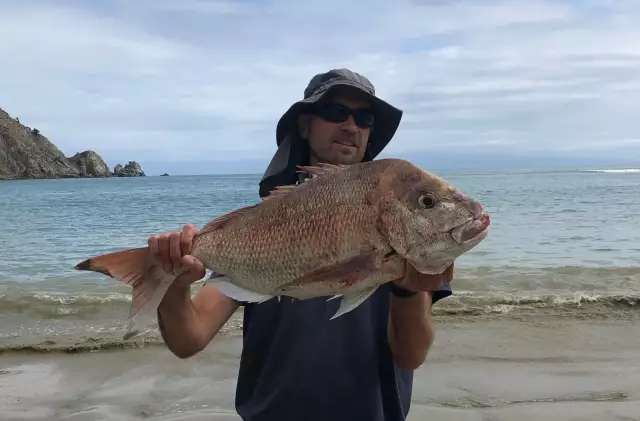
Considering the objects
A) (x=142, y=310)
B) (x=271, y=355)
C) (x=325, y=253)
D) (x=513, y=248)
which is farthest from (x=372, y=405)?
(x=513, y=248)

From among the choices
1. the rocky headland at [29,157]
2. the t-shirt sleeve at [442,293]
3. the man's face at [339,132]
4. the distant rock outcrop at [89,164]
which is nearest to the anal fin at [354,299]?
the t-shirt sleeve at [442,293]

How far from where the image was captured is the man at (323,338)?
7.90 feet

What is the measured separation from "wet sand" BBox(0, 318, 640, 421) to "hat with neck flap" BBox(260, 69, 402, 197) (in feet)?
9.28

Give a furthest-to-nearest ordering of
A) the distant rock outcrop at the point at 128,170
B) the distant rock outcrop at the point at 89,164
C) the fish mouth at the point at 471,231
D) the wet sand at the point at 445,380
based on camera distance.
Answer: the distant rock outcrop at the point at 128,170
the distant rock outcrop at the point at 89,164
the wet sand at the point at 445,380
the fish mouth at the point at 471,231

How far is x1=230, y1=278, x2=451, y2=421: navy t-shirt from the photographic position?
8.16ft

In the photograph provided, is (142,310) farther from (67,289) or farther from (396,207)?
(67,289)

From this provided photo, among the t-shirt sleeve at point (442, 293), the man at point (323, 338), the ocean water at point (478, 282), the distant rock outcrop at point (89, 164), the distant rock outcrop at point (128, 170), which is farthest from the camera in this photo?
the distant rock outcrop at point (128, 170)

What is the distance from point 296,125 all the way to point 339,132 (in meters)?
0.38

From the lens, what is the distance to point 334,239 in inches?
80.8

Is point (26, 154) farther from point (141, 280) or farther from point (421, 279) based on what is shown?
point (421, 279)

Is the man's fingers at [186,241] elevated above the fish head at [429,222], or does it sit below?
below

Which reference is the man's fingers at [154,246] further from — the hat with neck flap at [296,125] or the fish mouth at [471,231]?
the fish mouth at [471,231]

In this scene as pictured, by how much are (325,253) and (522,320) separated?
22.3 ft

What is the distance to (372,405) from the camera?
2.48 metres
